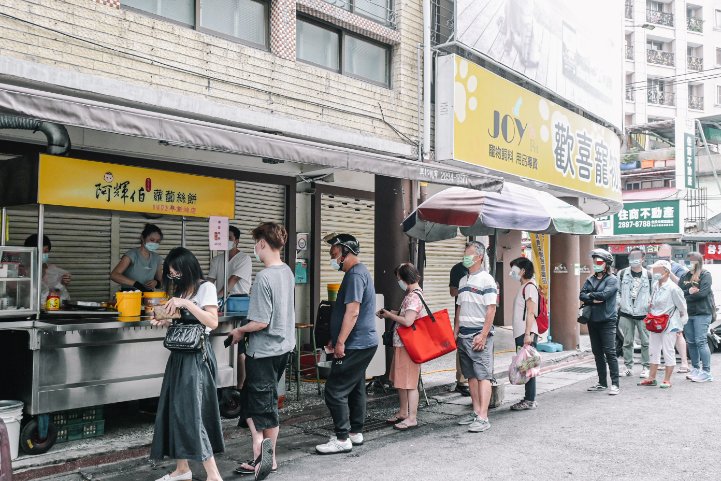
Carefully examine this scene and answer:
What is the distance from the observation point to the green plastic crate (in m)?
6.21

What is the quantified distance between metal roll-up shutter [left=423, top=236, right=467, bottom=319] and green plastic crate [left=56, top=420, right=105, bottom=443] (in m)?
9.25

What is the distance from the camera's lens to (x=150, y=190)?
22.9 feet

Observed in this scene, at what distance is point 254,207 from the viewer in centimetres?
1047

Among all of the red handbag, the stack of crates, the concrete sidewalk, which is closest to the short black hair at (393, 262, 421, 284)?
the concrete sidewalk

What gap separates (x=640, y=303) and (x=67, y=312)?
8500 millimetres

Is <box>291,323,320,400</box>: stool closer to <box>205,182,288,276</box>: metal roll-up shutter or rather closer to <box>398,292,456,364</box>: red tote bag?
<box>398,292,456,364</box>: red tote bag

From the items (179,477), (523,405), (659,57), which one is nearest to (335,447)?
(179,477)

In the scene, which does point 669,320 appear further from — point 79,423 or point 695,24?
point 695,24

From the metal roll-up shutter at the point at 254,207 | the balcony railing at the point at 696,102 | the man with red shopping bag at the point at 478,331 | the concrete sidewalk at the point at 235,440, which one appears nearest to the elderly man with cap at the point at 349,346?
the concrete sidewalk at the point at 235,440

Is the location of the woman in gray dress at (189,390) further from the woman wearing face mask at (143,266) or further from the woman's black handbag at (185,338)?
the woman wearing face mask at (143,266)

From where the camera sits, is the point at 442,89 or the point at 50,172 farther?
the point at 442,89

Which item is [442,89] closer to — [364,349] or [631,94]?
[364,349]

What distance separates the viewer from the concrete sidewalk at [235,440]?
5.53 metres

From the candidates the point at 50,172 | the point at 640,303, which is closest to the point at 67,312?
the point at 50,172
